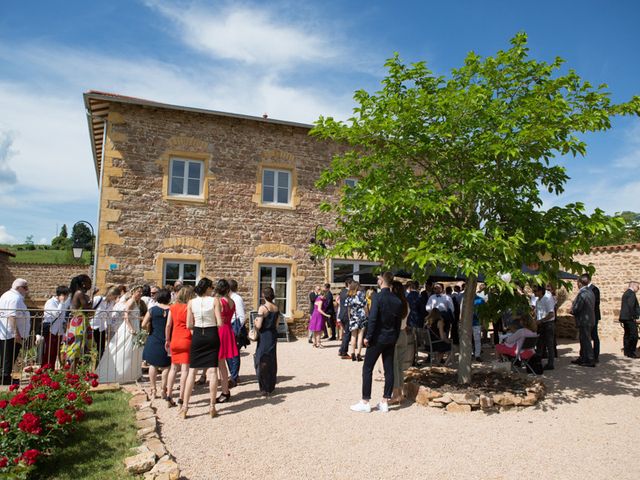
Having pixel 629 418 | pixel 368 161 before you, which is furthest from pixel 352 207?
pixel 629 418

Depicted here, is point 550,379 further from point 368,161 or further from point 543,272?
point 368,161

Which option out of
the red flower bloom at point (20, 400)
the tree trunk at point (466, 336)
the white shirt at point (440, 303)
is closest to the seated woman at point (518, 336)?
the white shirt at point (440, 303)

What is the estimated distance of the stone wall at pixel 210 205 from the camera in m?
11.4

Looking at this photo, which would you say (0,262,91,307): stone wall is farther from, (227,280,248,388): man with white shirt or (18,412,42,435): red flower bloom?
(18,412,42,435): red flower bloom

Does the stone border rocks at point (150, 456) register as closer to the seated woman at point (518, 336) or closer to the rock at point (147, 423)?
the rock at point (147, 423)

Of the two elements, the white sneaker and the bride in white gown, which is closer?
the white sneaker

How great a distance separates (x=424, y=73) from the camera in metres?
6.45

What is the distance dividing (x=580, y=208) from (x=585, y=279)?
3327 millimetres

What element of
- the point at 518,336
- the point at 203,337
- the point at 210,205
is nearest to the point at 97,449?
the point at 203,337

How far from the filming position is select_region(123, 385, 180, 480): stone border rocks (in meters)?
3.48

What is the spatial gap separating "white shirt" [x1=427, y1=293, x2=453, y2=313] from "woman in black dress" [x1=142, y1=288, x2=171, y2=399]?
5.11 metres

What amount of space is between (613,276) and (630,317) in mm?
4114

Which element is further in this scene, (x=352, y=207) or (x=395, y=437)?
(x=352, y=207)

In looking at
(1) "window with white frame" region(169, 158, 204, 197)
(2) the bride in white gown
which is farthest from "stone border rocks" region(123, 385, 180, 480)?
(1) "window with white frame" region(169, 158, 204, 197)
